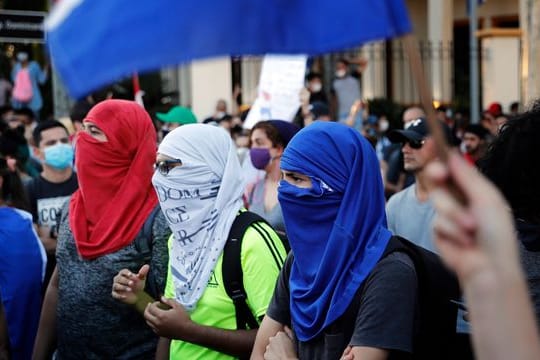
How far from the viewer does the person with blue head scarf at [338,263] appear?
9.62 ft

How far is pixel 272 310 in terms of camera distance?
3.38m

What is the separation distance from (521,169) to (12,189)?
3233mm

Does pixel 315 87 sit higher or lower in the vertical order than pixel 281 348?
higher

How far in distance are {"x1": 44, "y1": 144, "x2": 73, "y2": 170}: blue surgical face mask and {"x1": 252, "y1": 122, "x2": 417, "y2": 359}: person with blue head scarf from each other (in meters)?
3.57

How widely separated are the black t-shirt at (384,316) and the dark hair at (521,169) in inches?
15.5

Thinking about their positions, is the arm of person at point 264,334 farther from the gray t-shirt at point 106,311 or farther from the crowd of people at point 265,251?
the gray t-shirt at point 106,311

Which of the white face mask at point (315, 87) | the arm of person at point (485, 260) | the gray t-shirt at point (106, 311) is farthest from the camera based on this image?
the white face mask at point (315, 87)

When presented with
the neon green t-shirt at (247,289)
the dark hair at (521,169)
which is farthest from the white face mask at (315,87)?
the dark hair at (521,169)

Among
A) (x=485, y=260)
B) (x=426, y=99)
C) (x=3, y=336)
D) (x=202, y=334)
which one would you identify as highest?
(x=426, y=99)

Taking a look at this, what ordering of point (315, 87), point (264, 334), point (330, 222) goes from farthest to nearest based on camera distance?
point (315, 87), point (264, 334), point (330, 222)

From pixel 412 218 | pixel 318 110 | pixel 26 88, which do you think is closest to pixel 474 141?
pixel 318 110

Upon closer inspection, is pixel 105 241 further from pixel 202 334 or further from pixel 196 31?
pixel 196 31

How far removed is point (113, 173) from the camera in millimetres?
4566

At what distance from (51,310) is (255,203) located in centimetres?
230
